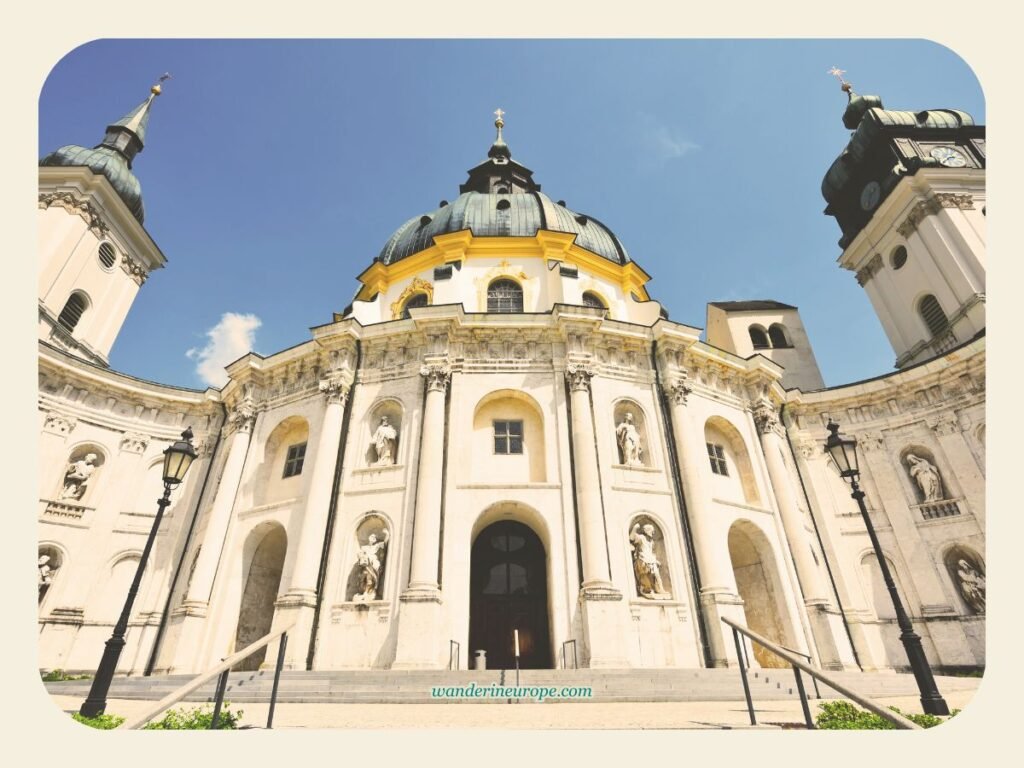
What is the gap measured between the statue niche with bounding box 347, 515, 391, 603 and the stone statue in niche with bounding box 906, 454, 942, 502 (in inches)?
755

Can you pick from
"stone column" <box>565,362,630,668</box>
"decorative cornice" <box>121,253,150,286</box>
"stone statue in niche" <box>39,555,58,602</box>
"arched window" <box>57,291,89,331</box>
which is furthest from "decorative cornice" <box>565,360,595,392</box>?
"decorative cornice" <box>121,253,150,286</box>

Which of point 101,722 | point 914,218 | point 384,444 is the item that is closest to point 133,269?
point 384,444

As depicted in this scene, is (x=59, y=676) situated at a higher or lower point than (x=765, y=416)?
lower

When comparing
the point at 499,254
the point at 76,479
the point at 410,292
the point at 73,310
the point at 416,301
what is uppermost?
the point at 499,254

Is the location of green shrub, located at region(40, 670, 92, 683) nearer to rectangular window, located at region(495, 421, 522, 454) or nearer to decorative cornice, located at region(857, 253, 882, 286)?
rectangular window, located at region(495, 421, 522, 454)

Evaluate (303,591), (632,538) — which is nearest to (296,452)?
(303,591)

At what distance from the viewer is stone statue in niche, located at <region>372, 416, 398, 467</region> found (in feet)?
51.2

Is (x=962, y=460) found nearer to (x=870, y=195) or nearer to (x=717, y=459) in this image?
(x=717, y=459)

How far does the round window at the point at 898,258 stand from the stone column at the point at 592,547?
20.3 meters

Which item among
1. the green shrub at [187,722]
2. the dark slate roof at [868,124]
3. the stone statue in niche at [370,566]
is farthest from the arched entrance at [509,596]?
the dark slate roof at [868,124]

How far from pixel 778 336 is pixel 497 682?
1025 inches

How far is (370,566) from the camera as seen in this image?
13.9m
